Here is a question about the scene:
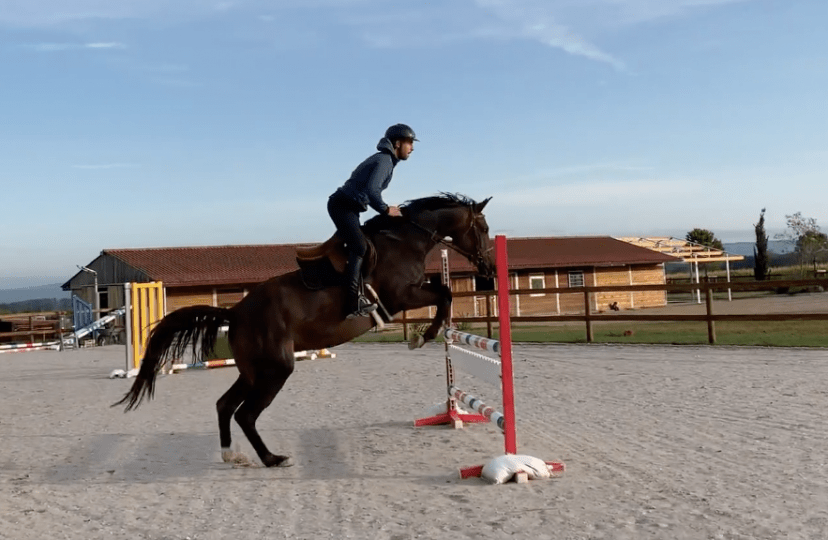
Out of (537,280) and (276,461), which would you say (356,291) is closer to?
(276,461)

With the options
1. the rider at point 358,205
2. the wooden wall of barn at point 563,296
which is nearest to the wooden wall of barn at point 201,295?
the wooden wall of barn at point 563,296

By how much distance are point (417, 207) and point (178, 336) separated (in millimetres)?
2198

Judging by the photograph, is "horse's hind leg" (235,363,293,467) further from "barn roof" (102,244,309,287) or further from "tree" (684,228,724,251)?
"tree" (684,228,724,251)

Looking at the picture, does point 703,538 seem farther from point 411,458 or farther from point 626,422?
point 626,422

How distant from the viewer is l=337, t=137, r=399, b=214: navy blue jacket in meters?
5.39

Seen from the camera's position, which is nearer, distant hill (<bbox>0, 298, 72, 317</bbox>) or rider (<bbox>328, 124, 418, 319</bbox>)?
rider (<bbox>328, 124, 418, 319</bbox>)

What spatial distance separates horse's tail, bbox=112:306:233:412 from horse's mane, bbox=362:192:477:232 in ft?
4.49

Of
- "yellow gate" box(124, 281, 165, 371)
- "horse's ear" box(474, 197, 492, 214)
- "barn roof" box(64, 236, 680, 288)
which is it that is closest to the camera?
"horse's ear" box(474, 197, 492, 214)

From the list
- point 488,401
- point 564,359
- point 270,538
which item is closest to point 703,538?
point 270,538

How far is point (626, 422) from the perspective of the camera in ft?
21.7

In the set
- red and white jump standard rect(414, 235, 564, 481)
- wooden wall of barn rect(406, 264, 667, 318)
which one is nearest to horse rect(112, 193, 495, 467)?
red and white jump standard rect(414, 235, 564, 481)

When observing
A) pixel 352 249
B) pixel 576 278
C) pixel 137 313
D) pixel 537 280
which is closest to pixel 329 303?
pixel 352 249

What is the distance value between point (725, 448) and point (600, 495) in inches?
64.4

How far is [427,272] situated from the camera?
29750 millimetres
